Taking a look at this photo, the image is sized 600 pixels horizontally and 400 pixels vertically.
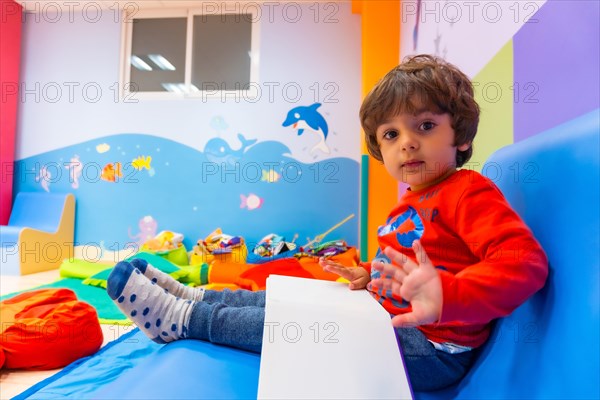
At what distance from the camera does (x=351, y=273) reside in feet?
2.63

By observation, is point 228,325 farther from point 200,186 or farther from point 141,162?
point 141,162

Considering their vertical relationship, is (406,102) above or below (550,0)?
below

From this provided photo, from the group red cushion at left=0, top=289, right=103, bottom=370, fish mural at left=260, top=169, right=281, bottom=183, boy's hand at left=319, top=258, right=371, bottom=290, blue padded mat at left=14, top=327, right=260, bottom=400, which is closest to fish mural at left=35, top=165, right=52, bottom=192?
fish mural at left=260, top=169, right=281, bottom=183

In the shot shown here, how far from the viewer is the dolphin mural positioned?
3.04 metres

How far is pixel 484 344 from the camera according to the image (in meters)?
0.62

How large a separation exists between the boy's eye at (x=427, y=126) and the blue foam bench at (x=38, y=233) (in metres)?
2.93

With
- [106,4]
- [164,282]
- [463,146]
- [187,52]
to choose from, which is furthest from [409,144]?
[106,4]

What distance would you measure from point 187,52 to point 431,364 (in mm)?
3220

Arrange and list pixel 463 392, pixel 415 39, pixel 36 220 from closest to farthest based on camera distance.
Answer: pixel 463 392 < pixel 415 39 < pixel 36 220

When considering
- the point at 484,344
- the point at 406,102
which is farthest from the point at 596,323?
the point at 406,102

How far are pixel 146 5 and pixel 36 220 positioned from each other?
1.94 m

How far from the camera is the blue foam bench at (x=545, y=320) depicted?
40 cm

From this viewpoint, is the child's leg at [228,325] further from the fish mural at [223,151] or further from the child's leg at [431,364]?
the fish mural at [223,151]

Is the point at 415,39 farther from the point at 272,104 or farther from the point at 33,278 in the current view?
the point at 33,278
